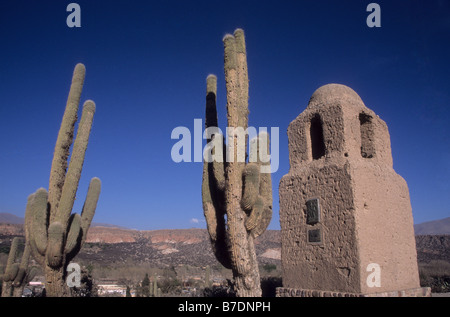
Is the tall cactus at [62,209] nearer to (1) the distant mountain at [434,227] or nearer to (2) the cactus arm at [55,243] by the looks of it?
(2) the cactus arm at [55,243]

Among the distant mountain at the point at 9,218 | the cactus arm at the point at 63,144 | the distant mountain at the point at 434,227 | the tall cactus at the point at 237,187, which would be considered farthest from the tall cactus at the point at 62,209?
the distant mountain at the point at 9,218

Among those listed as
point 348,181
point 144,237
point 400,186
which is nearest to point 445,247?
point 400,186

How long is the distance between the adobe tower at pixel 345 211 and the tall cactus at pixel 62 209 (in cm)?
477

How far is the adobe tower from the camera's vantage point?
5855 millimetres

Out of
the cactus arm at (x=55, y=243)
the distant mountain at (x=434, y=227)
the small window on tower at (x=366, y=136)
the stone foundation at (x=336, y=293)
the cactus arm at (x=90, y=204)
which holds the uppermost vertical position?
the distant mountain at (x=434, y=227)

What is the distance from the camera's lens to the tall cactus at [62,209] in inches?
295

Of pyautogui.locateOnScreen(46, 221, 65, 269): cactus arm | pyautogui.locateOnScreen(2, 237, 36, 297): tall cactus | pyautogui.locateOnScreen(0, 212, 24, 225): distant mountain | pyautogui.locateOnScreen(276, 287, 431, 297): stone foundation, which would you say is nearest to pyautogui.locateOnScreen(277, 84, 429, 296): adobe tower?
pyautogui.locateOnScreen(276, 287, 431, 297): stone foundation

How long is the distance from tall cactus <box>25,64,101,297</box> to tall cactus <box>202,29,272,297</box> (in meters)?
3.09

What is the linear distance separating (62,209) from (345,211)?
238 inches

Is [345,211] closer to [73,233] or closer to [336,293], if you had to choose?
[336,293]

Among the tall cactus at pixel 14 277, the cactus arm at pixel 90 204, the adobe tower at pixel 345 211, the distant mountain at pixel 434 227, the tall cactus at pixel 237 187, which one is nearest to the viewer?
the adobe tower at pixel 345 211

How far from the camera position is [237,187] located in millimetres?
6934

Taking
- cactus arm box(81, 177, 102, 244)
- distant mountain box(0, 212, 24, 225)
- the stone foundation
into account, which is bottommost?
the stone foundation

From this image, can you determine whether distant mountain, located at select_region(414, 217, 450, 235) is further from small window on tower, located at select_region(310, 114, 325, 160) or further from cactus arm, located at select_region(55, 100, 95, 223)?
cactus arm, located at select_region(55, 100, 95, 223)
